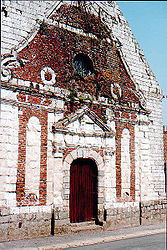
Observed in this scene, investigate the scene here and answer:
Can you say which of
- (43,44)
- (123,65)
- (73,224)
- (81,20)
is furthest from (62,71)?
(73,224)

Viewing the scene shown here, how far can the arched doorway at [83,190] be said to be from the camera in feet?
29.9

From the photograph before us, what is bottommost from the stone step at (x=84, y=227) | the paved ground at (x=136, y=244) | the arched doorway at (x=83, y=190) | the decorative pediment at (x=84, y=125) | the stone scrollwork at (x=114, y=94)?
the paved ground at (x=136, y=244)

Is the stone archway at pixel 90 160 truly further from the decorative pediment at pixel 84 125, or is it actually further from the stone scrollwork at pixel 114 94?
the stone scrollwork at pixel 114 94

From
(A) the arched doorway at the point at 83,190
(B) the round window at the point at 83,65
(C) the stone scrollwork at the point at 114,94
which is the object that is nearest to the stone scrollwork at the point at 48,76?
(B) the round window at the point at 83,65

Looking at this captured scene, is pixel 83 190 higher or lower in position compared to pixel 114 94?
lower

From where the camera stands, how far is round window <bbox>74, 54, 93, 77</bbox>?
988 cm

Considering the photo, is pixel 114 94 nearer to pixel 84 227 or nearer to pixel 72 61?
pixel 72 61

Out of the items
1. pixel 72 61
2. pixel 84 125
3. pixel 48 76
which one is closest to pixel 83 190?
pixel 84 125

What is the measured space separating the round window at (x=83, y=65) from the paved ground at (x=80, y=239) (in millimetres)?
4966

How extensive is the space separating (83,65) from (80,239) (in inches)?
212

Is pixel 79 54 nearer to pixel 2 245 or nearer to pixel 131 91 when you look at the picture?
pixel 131 91

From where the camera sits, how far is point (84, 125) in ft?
31.1

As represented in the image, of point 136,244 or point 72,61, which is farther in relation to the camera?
point 72,61

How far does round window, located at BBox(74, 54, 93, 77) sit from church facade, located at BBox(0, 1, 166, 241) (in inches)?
1.3
